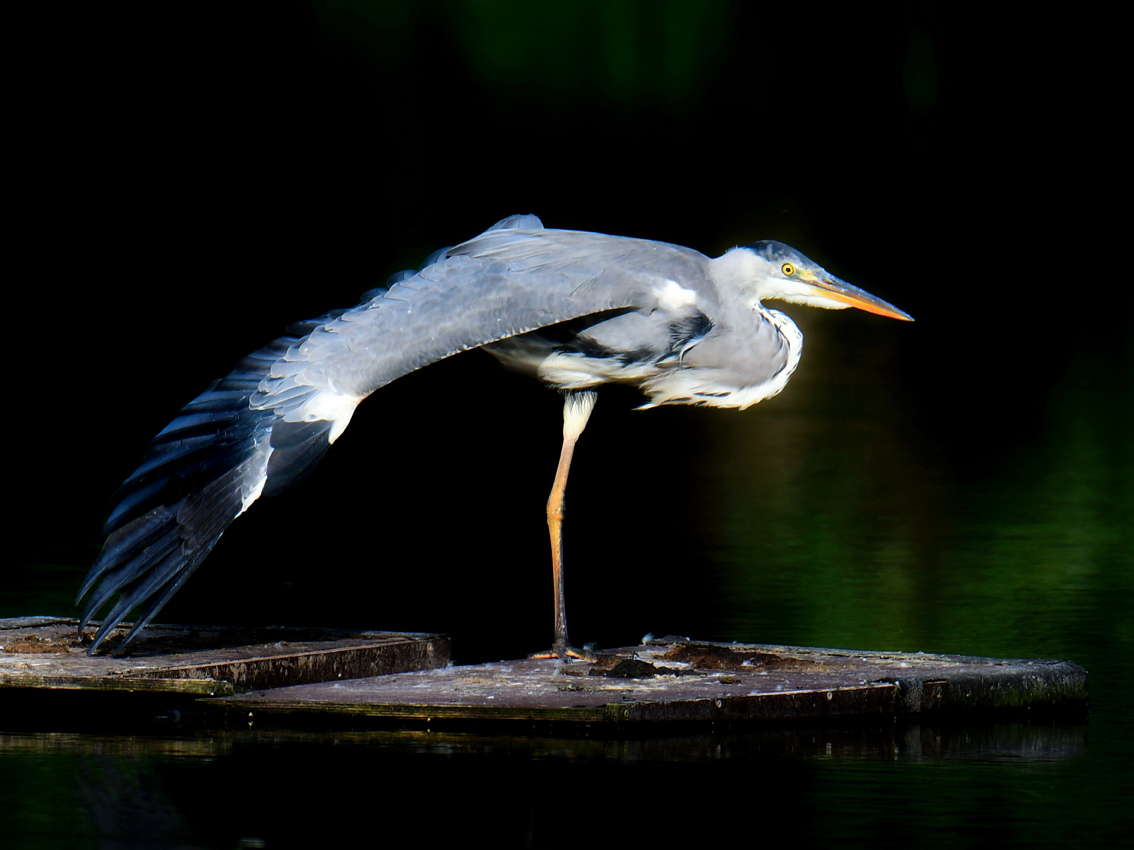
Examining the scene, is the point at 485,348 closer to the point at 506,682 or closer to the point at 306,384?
the point at 306,384

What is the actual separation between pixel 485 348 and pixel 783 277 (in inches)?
41.0

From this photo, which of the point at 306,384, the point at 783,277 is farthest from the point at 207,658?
the point at 783,277

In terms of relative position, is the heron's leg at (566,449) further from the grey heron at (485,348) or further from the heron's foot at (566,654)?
the heron's foot at (566,654)

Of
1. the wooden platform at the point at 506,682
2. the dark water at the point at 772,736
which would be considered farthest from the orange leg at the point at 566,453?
the dark water at the point at 772,736

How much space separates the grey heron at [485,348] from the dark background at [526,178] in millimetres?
8248

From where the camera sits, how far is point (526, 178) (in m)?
23.0

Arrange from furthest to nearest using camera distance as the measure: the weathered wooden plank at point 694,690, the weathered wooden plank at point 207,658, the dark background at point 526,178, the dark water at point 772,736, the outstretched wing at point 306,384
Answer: the dark background at point 526,178 → the outstretched wing at point 306,384 → the weathered wooden plank at point 207,658 → the weathered wooden plank at point 694,690 → the dark water at point 772,736

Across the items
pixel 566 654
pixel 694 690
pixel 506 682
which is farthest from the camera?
pixel 566 654

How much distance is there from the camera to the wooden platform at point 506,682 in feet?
18.7

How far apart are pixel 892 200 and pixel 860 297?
58.8 ft

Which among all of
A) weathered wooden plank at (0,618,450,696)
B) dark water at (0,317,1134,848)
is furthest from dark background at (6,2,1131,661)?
weathered wooden plank at (0,618,450,696)

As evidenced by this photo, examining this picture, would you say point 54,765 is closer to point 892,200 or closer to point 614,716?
point 614,716

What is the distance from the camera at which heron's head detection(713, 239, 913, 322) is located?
7.08 meters

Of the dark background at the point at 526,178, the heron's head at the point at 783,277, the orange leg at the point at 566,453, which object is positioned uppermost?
the dark background at the point at 526,178
